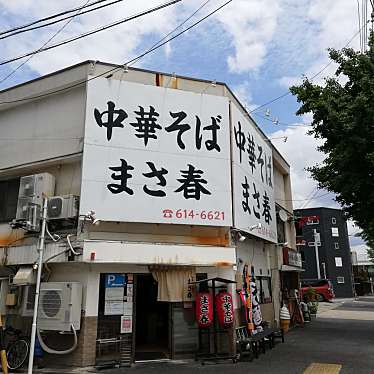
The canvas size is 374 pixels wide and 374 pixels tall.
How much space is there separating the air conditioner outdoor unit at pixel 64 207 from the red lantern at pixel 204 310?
4.03m

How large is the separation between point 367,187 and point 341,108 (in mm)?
2906

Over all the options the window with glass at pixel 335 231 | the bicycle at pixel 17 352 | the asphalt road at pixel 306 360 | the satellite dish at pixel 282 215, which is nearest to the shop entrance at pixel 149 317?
the asphalt road at pixel 306 360

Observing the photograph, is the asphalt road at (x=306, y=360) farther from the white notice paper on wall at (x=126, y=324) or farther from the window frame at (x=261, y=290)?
the window frame at (x=261, y=290)

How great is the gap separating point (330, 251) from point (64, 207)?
134ft

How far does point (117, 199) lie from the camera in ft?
31.8

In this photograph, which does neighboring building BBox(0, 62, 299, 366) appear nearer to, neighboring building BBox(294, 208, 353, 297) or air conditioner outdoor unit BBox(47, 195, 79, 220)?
air conditioner outdoor unit BBox(47, 195, 79, 220)

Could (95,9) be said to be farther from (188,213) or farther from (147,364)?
(147,364)

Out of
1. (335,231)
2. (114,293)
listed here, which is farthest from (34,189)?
(335,231)

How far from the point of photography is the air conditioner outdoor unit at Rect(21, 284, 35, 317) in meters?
9.75

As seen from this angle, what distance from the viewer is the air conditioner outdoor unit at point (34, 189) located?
10.2 metres

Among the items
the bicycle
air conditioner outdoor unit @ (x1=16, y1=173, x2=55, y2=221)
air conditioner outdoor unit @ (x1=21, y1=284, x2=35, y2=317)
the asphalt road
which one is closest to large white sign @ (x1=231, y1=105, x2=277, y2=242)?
the asphalt road

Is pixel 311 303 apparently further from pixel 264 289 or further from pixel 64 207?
pixel 64 207

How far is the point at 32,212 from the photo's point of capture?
912cm

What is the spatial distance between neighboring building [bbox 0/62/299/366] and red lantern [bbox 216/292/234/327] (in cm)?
55
